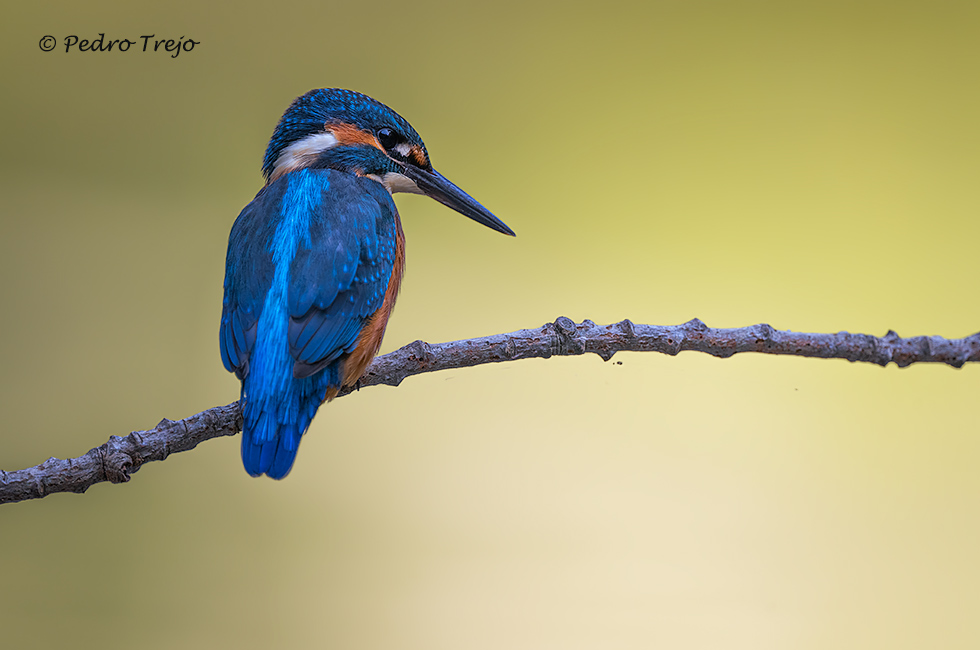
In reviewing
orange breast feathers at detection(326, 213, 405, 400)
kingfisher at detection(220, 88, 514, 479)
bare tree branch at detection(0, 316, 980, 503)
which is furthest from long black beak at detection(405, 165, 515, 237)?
bare tree branch at detection(0, 316, 980, 503)

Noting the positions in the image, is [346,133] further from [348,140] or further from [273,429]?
[273,429]

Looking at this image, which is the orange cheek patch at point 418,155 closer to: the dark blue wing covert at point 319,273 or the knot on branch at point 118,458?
the dark blue wing covert at point 319,273

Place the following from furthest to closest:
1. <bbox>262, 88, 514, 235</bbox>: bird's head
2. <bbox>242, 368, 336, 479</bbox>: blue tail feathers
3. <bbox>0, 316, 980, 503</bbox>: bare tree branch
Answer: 1. <bbox>262, 88, 514, 235</bbox>: bird's head
2. <bbox>0, 316, 980, 503</bbox>: bare tree branch
3. <bbox>242, 368, 336, 479</bbox>: blue tail feathers

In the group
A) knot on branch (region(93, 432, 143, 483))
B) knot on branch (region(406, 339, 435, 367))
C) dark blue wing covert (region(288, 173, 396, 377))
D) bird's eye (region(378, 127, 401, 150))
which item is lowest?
knot on branch (region(93, 432, 143, 483))

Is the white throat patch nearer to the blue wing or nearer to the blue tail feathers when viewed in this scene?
the blue wing

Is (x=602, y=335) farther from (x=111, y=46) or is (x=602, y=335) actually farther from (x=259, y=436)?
(x=111, y=46)

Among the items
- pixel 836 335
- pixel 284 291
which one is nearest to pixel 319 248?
pixel 284 291

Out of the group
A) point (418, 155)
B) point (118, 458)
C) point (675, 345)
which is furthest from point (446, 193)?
point (118, 458)
